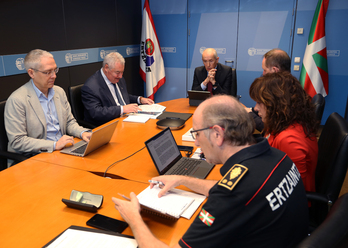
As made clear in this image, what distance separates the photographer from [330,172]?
59.2 inches

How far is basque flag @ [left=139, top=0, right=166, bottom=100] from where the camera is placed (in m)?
5.13

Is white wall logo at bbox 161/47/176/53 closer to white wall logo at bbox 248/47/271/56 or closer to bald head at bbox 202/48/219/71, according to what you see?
white wall logo at bbox 248/47/271/56

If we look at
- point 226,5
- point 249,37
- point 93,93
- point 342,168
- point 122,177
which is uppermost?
point 226,5

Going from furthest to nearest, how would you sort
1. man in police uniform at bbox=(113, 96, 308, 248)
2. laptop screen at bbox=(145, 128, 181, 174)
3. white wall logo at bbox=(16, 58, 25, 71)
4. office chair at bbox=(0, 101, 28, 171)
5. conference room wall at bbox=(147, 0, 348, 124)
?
conference room wall at bbox=(147, 0, 348, 124) < white wall logo at bbox=(16, 58, 25, 71) < office chair at bbox=(0, 101, 28, 171) < laptop screen at bbox=(145, 128, 181, 174) < man in police uniform at bbox=(113, 96, 308, 248)

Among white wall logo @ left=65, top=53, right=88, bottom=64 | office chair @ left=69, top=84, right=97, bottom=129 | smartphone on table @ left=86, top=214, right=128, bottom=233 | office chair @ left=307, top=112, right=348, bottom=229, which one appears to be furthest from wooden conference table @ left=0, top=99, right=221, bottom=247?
white wall logo @ left=65, top=53, right=88, bottom=64

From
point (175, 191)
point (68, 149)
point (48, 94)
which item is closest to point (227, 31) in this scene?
point (48, 94)

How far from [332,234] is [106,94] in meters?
2.75

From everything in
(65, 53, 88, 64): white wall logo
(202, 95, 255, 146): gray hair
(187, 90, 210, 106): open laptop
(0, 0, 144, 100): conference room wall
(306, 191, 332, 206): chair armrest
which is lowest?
(306, 191, 332, 206): chair armrest

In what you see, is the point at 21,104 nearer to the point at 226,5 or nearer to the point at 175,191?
the point at 175,191

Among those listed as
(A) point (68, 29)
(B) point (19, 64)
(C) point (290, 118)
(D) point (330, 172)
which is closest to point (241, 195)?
(C) point (290, 118)

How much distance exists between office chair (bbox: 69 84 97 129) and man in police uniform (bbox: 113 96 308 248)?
6.45 ft

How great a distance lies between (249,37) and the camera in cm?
478

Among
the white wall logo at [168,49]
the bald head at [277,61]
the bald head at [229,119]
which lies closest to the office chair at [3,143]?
the bald head at [229,119]

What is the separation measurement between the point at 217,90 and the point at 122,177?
2.49 metres
